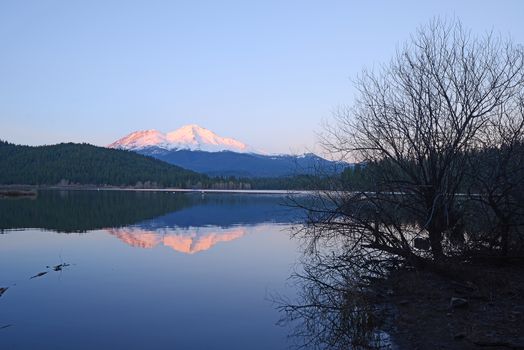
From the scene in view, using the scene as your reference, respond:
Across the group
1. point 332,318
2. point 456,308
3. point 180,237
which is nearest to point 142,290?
point 332,318

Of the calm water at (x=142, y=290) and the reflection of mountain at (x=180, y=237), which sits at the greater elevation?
the reflection of mountain at (x=180, y=237)

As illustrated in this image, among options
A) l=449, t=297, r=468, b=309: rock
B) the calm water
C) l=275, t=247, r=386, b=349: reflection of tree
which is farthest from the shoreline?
the calm water

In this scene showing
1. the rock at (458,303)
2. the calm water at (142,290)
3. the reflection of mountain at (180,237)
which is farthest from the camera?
the reflection of mountain at (180,237)

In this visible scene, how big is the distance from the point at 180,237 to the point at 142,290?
16954 millimetres

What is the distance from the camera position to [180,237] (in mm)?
34969

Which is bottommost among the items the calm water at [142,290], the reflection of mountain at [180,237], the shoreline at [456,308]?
the calm water at [142,290]

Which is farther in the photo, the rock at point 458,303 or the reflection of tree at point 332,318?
the rock at point 458,303

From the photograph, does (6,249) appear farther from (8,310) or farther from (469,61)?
(469,61)

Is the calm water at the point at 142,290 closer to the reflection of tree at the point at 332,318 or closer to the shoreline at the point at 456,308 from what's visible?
the reflection of tree at the point at 332,318

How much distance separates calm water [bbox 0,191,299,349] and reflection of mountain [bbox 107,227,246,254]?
0.25 feet

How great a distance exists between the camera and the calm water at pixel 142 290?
12766 mm

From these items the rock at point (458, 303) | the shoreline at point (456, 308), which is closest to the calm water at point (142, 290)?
the shoreline at point (456, 308)

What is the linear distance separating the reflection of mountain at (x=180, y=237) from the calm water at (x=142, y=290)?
0.08 metres

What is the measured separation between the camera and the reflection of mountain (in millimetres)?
30688
